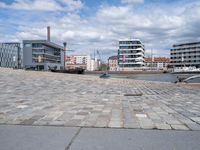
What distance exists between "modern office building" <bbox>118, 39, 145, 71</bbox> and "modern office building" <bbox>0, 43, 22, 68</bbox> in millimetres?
51131

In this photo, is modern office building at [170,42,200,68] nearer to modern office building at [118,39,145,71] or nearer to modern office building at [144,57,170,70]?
modern office building at [144,57,170,70]

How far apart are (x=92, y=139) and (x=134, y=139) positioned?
30.9 inches

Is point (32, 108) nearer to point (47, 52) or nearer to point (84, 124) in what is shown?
point (84, 124)

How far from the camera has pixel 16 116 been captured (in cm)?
716

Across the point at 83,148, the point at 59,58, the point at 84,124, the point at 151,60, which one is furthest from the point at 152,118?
the point at 151,60

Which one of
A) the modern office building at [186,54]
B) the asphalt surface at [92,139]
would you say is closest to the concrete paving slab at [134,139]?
the asphalt surface at [92,139]

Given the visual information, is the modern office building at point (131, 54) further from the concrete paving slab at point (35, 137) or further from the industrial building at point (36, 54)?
the concrete paving slab at point (35, 137)

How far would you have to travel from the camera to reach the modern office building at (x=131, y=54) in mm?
141875

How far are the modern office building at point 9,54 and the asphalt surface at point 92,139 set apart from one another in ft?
395

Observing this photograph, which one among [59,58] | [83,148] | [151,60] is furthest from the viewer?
[151,60]

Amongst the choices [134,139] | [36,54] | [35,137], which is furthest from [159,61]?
[35,137]

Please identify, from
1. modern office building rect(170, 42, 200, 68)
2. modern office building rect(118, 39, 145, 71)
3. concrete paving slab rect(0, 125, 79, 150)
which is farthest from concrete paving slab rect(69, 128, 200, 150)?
modern office building rect(170, 42, 200, 68)

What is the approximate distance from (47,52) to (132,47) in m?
44.1

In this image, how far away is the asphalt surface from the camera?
183 inches
